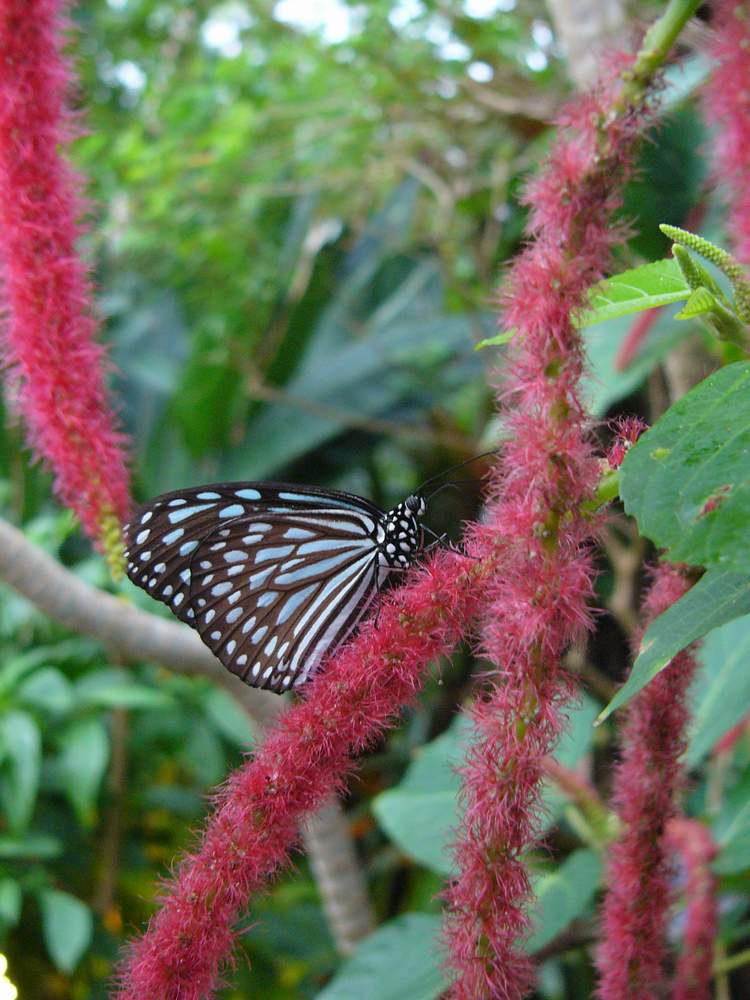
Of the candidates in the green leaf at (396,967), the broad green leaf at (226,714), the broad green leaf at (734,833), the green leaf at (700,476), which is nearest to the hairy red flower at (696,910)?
the broad green leaf at (734,833)

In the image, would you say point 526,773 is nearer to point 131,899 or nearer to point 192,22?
point 131,899

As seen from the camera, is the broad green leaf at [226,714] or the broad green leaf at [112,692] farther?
the broad green leaf at [226,714]

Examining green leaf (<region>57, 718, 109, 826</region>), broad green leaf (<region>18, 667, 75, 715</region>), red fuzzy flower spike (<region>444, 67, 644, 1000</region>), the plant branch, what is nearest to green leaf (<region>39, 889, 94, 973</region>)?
green leaf (<region>57, 718, 109, 826</region>)

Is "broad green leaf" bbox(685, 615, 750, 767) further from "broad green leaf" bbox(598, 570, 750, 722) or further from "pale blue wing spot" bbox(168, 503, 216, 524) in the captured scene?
"pale blue wing spot" bbox(168, 503, 216, 524)

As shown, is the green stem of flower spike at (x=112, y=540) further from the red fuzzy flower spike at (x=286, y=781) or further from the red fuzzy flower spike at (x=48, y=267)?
the red fuzzy flower spike at (x=286, y=781)

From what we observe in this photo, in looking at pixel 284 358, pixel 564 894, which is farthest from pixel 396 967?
pixel 284 358

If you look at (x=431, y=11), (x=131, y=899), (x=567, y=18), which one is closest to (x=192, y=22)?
(x=431, y=11)
